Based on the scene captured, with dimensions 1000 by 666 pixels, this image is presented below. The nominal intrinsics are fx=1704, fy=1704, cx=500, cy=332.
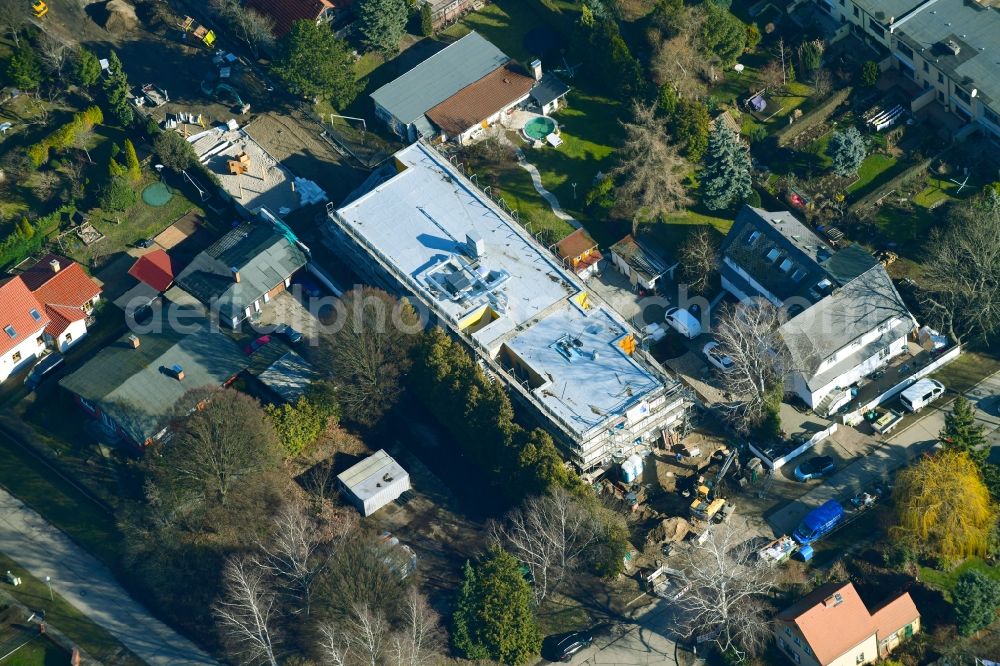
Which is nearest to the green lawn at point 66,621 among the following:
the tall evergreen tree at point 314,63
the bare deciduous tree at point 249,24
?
the tall evergreen tree at point 314,63

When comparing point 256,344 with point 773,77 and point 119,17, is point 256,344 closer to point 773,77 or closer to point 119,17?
point 119,17

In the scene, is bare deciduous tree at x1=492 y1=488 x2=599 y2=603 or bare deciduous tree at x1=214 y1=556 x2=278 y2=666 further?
bare deciduous tree at x1=492 y1=488 x2=599 y2=603

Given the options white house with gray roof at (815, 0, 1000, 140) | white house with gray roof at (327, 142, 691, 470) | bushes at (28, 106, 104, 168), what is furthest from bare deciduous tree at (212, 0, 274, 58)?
white house with gray roof at (815, 0, 1000, 140)

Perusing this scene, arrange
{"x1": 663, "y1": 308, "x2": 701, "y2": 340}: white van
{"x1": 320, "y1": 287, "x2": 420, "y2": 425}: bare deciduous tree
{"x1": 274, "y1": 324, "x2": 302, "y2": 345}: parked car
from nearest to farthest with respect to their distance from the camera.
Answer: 1. {"x1": 320, "y1": 287, "x2": 420, "y2": 425}: bare deciduous tree
2. {"x1": 663, "y1": 308, "x2": 701, "y2": 340}: white van
3. {"x1": 274, "y1": 324, "x2": 302, "y2": 345}: parked car

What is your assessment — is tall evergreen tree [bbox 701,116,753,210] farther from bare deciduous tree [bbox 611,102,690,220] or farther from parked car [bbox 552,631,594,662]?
parked car [bbox 552,631,594,662]

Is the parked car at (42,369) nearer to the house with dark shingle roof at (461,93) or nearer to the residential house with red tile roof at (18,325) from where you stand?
the residential house with red tile roof at (18,325)

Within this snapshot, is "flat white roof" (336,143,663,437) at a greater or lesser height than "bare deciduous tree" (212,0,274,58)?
lesser

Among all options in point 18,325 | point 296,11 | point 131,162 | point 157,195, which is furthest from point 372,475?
point 296,11

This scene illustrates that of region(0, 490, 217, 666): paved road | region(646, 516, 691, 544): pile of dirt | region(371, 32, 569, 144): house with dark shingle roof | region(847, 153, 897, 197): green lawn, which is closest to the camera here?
region(0, 490, 217, 666): paved road

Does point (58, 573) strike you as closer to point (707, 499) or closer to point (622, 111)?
point (707, 499)
